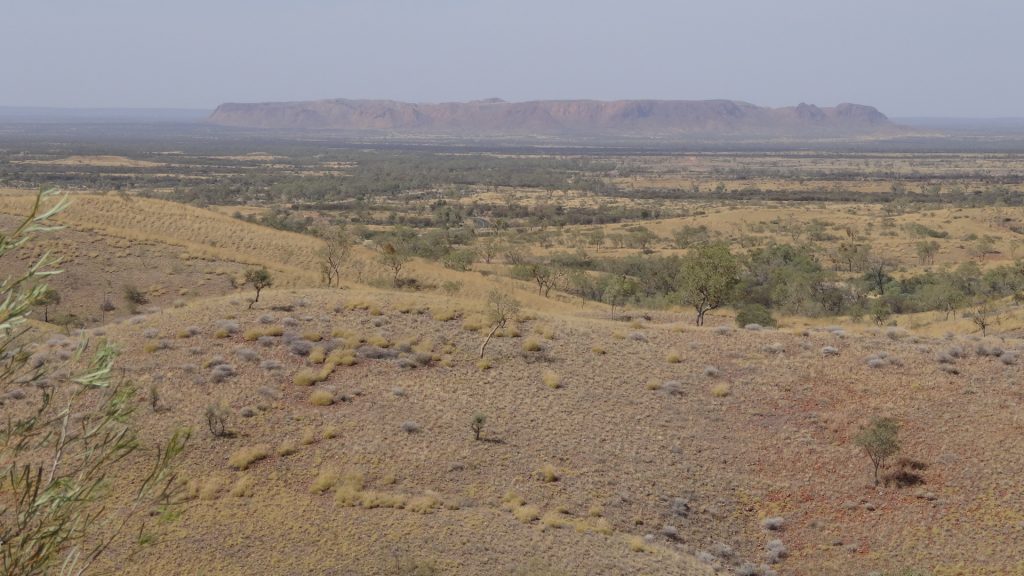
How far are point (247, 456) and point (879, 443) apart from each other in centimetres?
1439

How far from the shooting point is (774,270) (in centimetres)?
5716

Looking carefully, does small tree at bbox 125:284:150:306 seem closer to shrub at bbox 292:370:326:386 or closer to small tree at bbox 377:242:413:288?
small tree at bbox 377:242:413:288

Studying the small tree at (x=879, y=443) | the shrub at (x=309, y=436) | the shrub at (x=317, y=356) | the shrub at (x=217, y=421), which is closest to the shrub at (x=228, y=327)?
the shrub at (x=317, y=356)

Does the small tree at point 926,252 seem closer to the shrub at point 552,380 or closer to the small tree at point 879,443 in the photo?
the small tree at point 879,443

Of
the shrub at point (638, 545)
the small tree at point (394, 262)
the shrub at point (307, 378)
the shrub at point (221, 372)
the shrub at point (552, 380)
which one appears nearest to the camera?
the shrub at point (638, 545)

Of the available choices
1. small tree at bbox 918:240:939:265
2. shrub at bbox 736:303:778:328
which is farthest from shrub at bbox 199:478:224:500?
small tree at bbox 918:240:939:265

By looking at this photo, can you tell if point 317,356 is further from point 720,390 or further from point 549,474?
point 720,390

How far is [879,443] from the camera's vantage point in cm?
1733

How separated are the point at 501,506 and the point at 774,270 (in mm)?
46506

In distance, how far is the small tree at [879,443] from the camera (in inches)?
683

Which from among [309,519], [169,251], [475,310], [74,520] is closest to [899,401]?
[475,310]

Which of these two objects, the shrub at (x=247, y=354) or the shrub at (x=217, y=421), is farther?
the shrub at (x=247, y=354)

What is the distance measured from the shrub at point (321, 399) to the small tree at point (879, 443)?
13146 mm

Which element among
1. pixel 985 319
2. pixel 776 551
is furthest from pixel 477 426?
pixel 985 319
